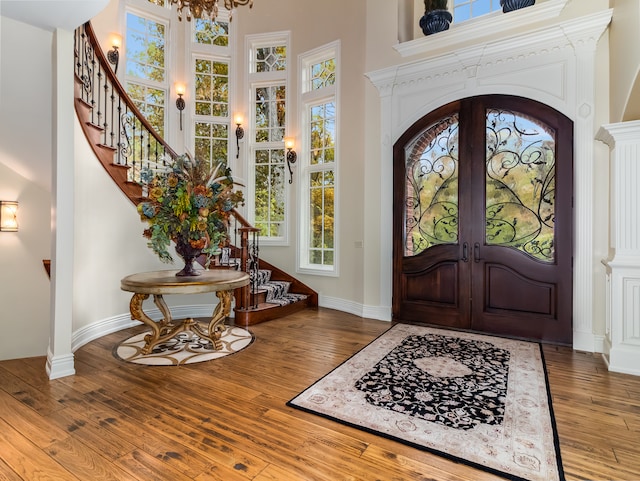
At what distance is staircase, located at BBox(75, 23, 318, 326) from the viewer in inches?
155

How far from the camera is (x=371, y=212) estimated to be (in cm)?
509

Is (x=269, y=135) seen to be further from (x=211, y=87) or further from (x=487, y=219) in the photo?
(x=487, y=219)

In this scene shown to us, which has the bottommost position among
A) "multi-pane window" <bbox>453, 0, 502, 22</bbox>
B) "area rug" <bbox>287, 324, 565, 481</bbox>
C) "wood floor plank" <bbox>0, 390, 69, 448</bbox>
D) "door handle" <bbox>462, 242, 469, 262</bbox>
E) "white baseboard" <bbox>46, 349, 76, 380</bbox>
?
"area rug" <bbox>287, 324, 565, 481</bbox>

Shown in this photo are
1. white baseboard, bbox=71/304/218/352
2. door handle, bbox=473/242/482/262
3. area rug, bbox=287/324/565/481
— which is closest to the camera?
area rug, bbox=287/324/565/481

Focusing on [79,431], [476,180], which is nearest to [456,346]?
[476,180]

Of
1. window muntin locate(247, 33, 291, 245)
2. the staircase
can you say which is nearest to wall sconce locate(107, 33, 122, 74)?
the staircase

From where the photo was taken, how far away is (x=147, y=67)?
240 inches

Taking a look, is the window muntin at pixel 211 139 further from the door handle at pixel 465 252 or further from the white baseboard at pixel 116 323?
the door handle at pixel 465 252

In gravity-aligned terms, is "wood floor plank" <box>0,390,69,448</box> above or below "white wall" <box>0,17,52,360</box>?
below

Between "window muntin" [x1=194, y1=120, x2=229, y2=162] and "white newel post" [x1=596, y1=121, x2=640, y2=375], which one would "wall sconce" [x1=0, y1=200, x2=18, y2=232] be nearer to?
"window muntin" [x1=194, y1=120, x2=229, y2=162]

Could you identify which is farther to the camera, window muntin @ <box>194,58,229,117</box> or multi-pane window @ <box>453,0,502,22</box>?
window muntin @ <box>194,58,229,117</box>

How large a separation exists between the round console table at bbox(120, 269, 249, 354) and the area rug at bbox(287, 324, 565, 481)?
4.24 feet

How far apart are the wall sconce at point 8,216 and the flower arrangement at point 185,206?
44.8 inches

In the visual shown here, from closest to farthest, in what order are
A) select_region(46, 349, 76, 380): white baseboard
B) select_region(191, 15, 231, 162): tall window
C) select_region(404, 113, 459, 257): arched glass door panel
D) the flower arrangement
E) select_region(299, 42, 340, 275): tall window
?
select_region(46, 349, 76, 380): white baseboard → the flower arrangement → select_region(404, 113, 459, 257): arched glass door panel → select_region(299, 42, 340, 275): tall window → select_region(191, 15, 231, 162): tall window
